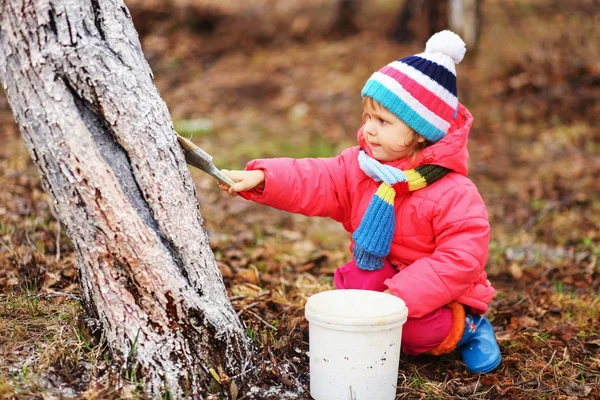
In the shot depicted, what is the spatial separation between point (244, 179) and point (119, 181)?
0.73 metres

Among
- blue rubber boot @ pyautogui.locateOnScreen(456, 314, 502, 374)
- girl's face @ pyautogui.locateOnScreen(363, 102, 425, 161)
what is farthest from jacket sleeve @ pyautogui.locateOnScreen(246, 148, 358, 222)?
blue rubber boot @ pyautogui.locateOnScreen(456, 314, 502, 374)

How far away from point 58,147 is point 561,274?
340 centimetres

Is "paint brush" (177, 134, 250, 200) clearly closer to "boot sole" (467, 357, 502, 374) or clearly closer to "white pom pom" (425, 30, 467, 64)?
"white pom pom" (425, 30, 467, 64)

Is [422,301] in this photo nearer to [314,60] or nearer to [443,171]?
[443,171]

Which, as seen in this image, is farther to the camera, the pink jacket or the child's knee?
the child's knee

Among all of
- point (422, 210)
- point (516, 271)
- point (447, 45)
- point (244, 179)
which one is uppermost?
point (447, 45)

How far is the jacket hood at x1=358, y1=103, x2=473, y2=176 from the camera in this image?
2873 millimetres

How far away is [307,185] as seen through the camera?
9.84 ft

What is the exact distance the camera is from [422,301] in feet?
8.90

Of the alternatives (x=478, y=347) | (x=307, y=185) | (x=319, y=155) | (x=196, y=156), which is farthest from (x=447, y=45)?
(x=319, y=155)

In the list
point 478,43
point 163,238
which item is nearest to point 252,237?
point 163,238

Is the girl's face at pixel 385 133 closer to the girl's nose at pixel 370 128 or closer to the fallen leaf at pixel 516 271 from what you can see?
the girl's nose at pixel 370 128

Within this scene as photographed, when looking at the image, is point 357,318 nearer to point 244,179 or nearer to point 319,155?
point 244,179

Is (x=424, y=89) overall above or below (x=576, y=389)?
above
